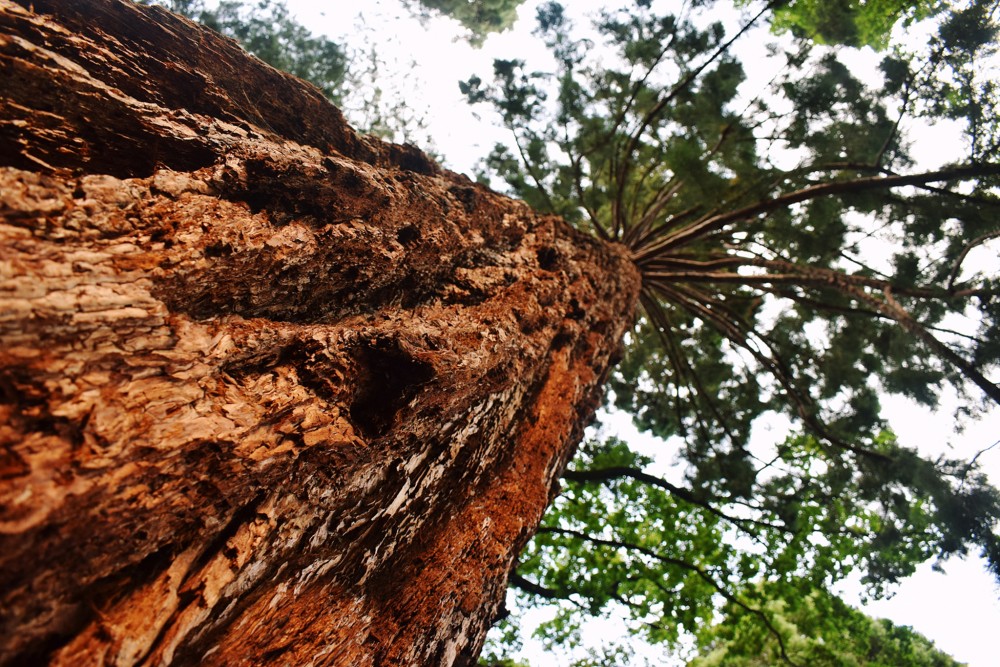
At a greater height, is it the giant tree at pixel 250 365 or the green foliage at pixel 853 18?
the green foliage at pixel 853 18

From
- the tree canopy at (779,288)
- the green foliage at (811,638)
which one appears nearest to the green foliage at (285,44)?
the tree canopy at (779,288)

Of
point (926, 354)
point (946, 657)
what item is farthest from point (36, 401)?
point (946, 657)

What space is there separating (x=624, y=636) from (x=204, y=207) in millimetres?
9966

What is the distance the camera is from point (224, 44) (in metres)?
2.56

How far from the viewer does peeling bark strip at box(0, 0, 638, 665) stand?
1.11 m

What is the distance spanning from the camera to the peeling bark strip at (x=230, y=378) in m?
1.11

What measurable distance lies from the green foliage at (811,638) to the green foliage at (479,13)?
1071cm

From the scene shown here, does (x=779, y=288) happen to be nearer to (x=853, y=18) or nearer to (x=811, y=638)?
(x=853, y=18)

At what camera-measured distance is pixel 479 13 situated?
8.91 m

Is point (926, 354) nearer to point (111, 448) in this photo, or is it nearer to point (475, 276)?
point (475, 276)

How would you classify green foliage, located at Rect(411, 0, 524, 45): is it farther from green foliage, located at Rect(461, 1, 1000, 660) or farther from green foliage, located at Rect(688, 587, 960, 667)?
green foliage, located at Rect(688, 587, 960, 667)

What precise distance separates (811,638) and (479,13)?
1427 cm

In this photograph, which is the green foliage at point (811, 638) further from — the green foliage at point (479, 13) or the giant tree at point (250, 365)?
the green foliage at point (479, 13)

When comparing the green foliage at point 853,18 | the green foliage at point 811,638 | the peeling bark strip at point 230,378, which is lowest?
the peeling bark strip at point 230,378
